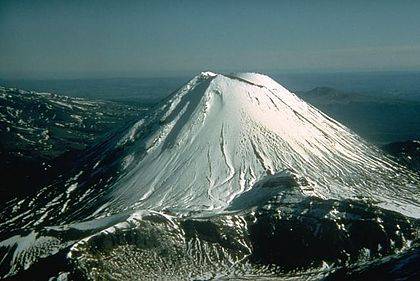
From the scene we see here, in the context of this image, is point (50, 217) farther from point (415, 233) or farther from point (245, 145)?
point (415, 233)

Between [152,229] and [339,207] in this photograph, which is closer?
[152,229]

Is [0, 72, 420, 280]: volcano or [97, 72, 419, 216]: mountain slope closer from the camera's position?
[0, 72, 420, 280]: volcano

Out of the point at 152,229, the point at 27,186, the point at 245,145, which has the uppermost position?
the point at 245,145

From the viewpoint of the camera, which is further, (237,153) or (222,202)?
(237,153)

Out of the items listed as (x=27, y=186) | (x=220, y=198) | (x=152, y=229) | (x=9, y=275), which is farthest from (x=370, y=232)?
(x=27, y=186)

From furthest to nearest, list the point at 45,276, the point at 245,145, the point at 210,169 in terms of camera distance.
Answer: the point at 245,145, the point at 210,169, the point at 45,276

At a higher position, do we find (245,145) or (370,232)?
(245,145)

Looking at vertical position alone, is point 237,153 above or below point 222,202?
→ above

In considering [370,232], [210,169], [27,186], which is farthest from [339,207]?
[27,186]

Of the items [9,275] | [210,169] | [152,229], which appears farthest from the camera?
[210,169]

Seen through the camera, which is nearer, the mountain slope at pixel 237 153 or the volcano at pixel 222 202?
the volcano at pixel 222 202
